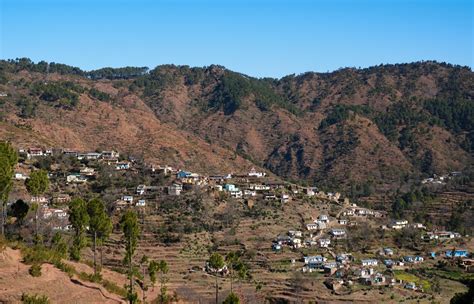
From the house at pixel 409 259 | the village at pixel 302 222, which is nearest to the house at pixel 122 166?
the village at pixel 302 222

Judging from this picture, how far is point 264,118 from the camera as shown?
128 metres

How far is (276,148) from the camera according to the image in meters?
121

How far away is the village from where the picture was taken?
52.7 metres

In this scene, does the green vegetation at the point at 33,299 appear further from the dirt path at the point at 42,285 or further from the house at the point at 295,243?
the house at the point at 295,243

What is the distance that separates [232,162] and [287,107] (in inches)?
1557

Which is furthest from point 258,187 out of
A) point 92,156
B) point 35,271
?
point 35,271

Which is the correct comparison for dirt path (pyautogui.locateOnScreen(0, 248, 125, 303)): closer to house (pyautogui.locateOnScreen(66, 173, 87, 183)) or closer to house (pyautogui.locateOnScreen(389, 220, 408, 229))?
house (pyautogui.locateOnScreen(66, 173, 87, 183))

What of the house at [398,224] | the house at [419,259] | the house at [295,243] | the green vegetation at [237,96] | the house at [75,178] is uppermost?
the green vegetation at [237,96]

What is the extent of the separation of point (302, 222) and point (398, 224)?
34.5 ft

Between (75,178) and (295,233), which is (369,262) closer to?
(295,233)

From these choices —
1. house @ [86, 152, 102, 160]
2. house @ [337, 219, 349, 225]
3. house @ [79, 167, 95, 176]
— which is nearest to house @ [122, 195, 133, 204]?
house @ [79, 167, 95, 176]

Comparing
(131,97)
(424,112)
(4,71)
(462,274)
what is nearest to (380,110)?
(424,112)

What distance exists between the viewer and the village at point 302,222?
52.7 m

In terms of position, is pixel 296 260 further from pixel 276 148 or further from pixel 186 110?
pixel 186 110
